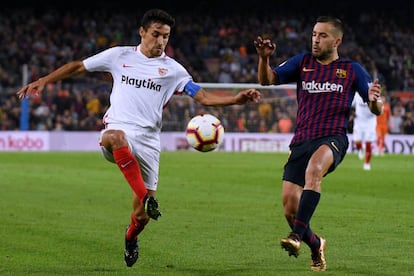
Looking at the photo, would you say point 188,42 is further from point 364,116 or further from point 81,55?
point 364,116

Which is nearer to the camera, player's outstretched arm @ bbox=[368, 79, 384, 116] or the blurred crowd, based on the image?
player's outstretched arm @ bbox=[368, 79, 384, 116]

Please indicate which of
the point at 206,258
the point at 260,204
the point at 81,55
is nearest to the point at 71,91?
the point at 81,55

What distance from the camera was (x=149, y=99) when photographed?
890 centimetres

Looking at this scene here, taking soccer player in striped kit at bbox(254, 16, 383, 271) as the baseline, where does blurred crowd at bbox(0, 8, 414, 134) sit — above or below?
below

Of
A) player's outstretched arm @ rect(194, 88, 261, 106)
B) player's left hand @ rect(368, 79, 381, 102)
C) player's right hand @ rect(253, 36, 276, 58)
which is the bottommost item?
player's outstretched arm @ rect(194, 88, 261, 106)

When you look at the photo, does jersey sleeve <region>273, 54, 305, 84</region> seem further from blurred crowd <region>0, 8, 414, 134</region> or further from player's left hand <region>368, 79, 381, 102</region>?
blurred crowd <region>0, 8, 414, 134</region>

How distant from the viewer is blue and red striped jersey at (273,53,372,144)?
8.53m

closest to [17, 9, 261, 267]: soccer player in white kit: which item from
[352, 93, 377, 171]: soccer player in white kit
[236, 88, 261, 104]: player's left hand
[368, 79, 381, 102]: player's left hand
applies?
[236, 88, 261, 104]: player's left hand

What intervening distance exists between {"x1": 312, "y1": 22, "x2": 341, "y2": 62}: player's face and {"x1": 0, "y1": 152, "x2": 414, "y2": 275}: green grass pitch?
1.95m

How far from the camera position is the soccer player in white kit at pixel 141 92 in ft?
28.7

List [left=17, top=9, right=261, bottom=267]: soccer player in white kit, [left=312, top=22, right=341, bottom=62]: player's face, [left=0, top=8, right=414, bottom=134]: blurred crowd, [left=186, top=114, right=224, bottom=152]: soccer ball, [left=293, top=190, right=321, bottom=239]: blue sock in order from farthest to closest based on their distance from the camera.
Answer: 1. [left=0, top=8, right=414, bottom=134]: blurred crowd
2. [left=186, top=114, right=224, bottom=152]: soccer ball
3. [left=17, top=9, right=261, bottom=267]: soccer player in white kit
4. [left=312, top=22, right=341, bottom=62]: player's face
5. [left=293, top=190, right=321, bottom=239]: blue sock

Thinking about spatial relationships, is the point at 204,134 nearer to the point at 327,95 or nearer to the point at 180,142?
the point at 327,95

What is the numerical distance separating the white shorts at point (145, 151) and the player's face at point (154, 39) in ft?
2.54

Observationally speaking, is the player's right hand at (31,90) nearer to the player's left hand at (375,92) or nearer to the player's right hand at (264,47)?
the player's right hand at (264,47)
